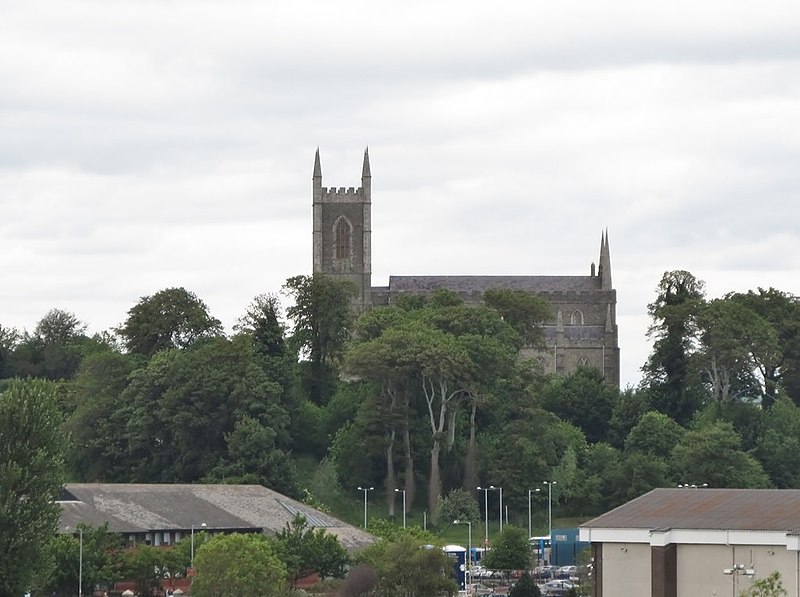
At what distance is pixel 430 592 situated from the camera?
106 metres

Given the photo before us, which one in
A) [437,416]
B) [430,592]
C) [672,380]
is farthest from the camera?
[672,380]

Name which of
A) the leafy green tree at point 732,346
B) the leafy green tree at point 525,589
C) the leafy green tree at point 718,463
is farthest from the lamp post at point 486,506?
the leafy green tree at point 525,589

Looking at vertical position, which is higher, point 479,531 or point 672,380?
point 672,380

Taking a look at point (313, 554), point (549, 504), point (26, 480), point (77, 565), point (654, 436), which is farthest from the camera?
point (654, 436)

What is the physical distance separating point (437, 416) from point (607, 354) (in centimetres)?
4640

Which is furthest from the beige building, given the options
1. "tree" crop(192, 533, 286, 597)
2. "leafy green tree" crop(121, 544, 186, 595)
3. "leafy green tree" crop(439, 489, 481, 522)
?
"leafy green tree" crop(439, 489, 481, 522)

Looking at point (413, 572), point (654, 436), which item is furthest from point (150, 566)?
point (654, 436)

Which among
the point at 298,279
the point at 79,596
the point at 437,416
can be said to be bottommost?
the point at 79,596

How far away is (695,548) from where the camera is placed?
87062 millimetres

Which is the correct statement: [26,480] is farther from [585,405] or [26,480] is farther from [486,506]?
[585,405]

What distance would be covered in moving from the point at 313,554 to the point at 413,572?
29.6ft

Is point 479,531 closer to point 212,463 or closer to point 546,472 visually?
point 546,472

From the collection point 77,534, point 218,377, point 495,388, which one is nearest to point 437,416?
point 495,388

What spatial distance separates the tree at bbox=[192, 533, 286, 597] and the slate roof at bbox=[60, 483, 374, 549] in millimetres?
18506
